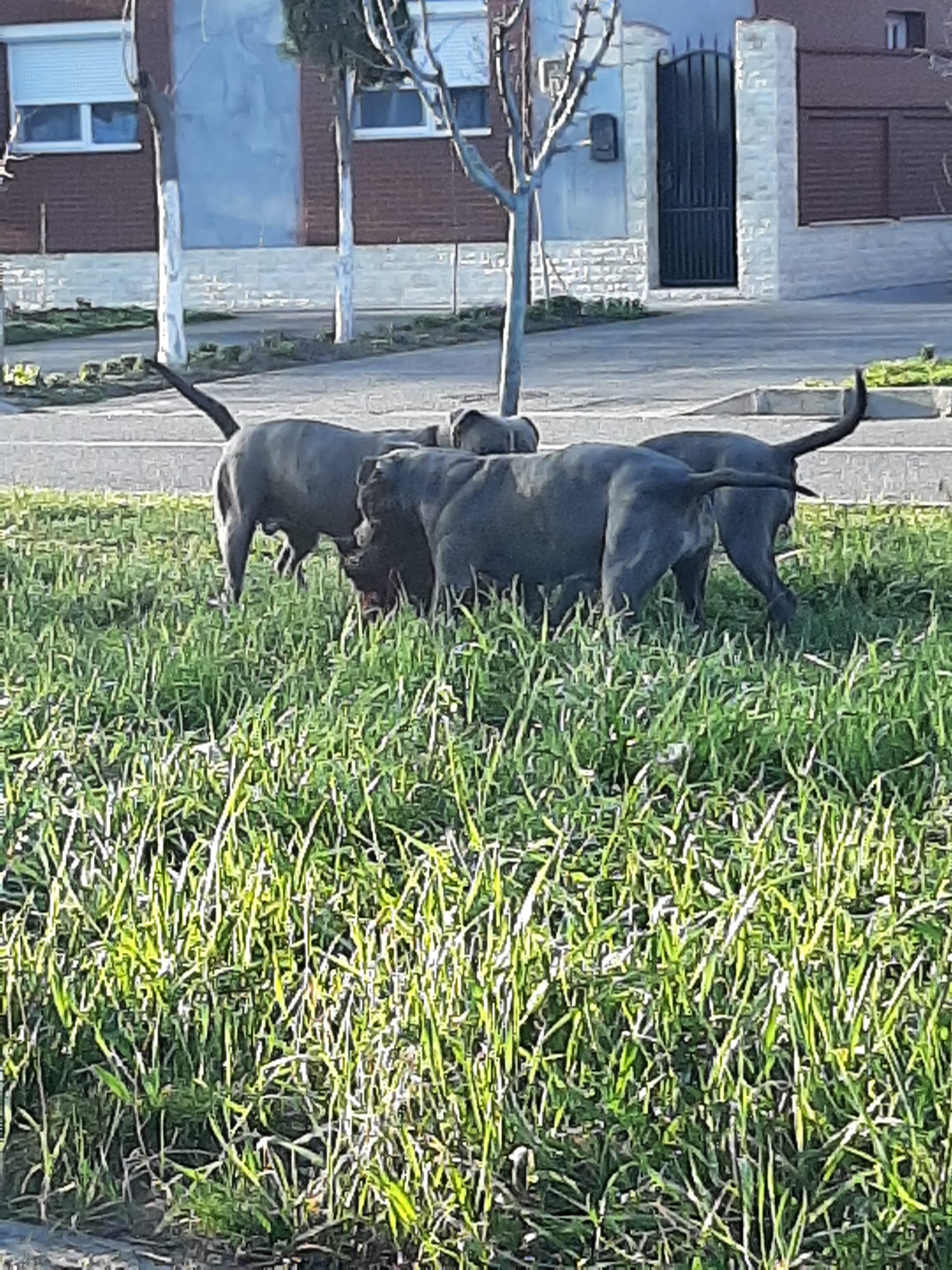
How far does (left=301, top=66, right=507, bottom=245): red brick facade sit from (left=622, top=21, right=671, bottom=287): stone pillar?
175cm

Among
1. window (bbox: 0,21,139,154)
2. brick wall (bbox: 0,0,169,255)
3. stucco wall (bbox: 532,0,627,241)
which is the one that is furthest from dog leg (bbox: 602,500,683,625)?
window (bbox: 0,21,139,154)

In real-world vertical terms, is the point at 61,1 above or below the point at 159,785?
above

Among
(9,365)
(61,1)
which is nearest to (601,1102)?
(9,365)

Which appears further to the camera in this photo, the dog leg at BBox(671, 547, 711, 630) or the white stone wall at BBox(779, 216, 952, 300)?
the white stone wall at BBox(779, 216, 952, 300)

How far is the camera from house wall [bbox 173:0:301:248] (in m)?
32.2

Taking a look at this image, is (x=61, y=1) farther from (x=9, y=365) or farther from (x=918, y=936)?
(x=918, y=936)

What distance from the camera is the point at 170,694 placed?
6969mm

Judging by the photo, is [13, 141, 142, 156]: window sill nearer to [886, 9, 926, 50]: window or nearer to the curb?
[886, 9, 926, 50]: window

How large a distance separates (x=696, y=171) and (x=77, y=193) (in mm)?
8679

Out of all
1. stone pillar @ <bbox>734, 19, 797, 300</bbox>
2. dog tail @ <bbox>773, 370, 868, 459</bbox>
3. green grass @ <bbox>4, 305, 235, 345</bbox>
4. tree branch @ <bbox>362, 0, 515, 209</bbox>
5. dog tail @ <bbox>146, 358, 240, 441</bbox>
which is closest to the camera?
dog tail @ <bbox>773, 370, 868, 459</bbox>

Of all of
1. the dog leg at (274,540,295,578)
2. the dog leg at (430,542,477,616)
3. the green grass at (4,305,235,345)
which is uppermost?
the green grass at (4,305,235,345)

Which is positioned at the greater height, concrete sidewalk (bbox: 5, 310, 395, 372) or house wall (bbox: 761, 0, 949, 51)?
house wall (bbox: 761, 0, 949, 51)

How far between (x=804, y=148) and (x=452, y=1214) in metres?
28.6

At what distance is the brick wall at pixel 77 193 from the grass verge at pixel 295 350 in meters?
6.19
